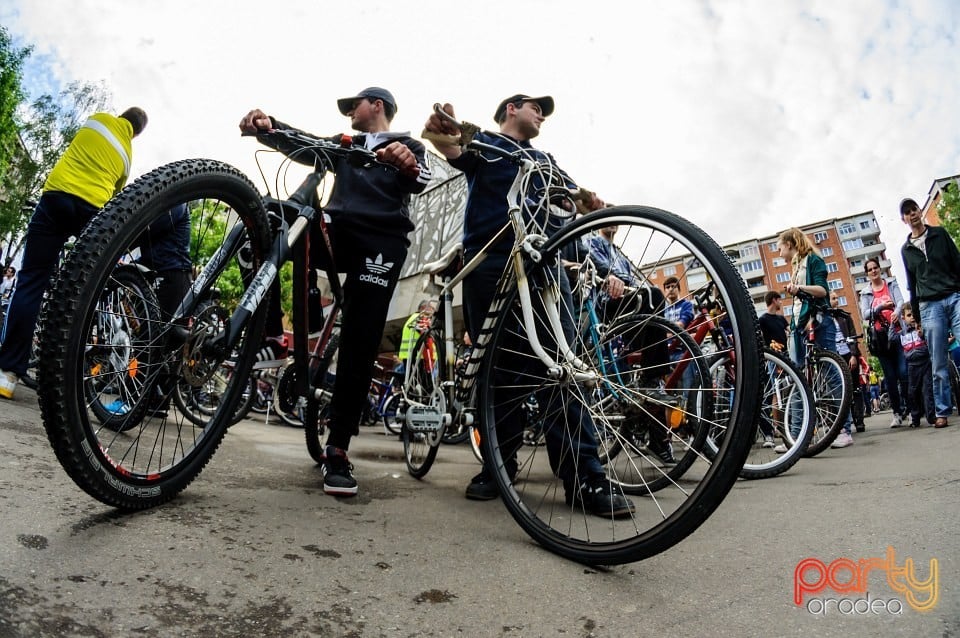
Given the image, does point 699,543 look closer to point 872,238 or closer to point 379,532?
point 379,532

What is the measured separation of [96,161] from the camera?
371cm

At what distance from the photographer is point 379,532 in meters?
1.79

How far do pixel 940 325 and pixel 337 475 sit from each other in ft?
18.8

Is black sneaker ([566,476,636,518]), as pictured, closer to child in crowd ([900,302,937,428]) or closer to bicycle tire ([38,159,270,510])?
bicycle tire ([38,159,270,510])

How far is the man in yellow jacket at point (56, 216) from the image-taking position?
3.42m

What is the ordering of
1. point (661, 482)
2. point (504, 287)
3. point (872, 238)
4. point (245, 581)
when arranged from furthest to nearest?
point (872, 238) → point (661, 482) → point (504, 287) → point (245, 581)

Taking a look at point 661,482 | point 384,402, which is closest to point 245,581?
point 661,482

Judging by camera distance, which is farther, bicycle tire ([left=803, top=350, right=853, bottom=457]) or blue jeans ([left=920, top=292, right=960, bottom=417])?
blue jeans ([left=920, top=292, right=960, bottom=417])

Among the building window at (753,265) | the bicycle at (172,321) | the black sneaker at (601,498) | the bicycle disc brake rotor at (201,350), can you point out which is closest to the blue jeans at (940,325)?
the black sneaker at (601,498)

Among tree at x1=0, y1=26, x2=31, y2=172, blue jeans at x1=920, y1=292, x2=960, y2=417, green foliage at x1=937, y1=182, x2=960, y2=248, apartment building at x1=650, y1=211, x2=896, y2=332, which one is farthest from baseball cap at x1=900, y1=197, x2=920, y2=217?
apartment building at x1=650, y1=211, x2=896, y2=332

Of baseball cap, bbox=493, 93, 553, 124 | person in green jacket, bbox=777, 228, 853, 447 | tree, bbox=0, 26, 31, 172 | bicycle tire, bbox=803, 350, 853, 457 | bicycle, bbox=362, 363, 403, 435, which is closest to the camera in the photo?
baseball cap, bbox=493, 93, 553, 124

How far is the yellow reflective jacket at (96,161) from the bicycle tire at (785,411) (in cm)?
439

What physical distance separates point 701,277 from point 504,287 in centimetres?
79

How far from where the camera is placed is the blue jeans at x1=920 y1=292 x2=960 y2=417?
17.1 ft
